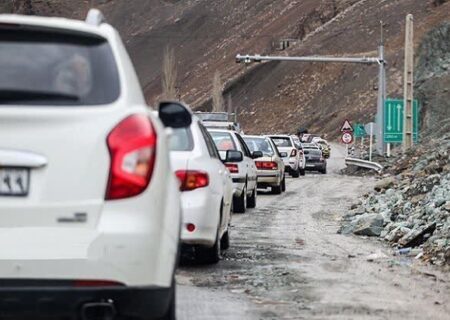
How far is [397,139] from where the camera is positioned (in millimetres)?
46469

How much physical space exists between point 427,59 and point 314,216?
60.3 m

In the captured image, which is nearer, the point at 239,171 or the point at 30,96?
the point at 30,96

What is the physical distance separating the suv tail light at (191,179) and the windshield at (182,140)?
1.07ft

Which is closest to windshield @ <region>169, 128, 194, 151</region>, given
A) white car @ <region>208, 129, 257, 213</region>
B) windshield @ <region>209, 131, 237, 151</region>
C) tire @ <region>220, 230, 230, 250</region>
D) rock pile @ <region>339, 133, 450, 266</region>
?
tire @ <region>220, 230, 230, 250</region>

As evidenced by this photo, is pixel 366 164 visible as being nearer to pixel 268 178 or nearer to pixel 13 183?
pixel 268 178

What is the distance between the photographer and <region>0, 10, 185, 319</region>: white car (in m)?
5.34

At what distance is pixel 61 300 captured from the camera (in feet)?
17.6

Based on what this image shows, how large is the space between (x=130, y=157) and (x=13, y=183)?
590 millimetres

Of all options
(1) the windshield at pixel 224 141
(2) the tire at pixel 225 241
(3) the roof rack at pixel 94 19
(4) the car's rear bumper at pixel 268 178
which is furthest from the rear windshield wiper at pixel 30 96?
(4) the car's rear bumper at pixel 268 178

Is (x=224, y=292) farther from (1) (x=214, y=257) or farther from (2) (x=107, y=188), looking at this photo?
(2) (x=107, y=188)

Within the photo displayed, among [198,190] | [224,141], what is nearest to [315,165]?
[224,141]

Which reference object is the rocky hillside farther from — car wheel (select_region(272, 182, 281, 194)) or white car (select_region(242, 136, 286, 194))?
car wheel (select_region(272, 182, 281, 194))

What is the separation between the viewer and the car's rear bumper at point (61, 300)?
5340 mm

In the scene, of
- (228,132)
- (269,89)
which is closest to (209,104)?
(269,89)
